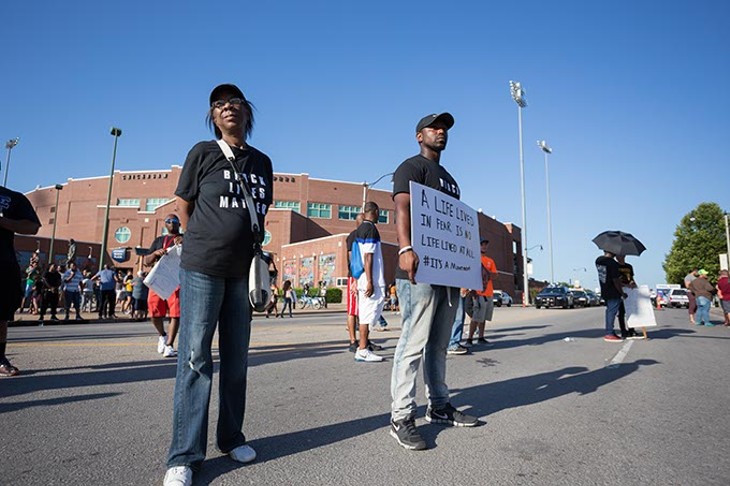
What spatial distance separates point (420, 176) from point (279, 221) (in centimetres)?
5296

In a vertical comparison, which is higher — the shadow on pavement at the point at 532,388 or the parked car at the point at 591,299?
the parked car at the point at 591,299

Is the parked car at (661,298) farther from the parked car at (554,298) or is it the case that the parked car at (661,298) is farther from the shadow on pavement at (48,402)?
the shadow on pavement at (48,402)

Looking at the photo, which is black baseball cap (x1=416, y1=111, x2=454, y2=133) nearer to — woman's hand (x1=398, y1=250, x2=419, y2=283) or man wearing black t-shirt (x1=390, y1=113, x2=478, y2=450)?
man wearing black t-shirt (x1=390, y1=113, x2=478, y2=450)

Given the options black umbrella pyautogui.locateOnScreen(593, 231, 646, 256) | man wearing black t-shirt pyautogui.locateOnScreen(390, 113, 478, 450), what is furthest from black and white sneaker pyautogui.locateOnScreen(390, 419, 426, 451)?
black umbrella pyautogui.locateOnScreen(593, 231, 646, 256)

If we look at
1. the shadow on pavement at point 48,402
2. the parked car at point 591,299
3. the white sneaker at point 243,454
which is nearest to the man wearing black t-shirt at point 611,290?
the white sneaker at point 243,454

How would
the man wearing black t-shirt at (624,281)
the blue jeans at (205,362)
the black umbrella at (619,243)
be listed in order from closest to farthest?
the blue jeans at (205,362) → the black umbrella at (619,243) → the man wearing black t-shirt at (624,281)

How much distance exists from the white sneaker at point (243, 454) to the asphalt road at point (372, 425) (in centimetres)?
6

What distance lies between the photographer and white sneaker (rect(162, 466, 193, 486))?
2.06m

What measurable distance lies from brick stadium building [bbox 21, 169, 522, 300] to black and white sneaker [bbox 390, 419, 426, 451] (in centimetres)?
3972

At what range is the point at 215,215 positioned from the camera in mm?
2461

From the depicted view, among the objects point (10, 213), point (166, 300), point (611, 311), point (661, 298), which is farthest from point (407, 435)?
point (661, 298)

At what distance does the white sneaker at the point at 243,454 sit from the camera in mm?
2410

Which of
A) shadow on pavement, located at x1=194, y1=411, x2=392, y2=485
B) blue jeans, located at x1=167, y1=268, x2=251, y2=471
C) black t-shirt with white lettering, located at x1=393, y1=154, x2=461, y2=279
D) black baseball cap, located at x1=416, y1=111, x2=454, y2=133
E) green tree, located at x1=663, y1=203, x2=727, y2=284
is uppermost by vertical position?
green tree, located at x1=663, y1=203, x2=727, y2=284

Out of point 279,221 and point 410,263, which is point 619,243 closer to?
point 410,263
